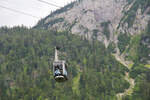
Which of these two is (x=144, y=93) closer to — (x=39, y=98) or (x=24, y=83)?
(x=39, y=98)

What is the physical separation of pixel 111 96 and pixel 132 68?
61.4 metres

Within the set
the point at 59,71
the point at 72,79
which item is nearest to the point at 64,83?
the point at 72,79

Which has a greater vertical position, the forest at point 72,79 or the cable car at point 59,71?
the cable car at point 59,71

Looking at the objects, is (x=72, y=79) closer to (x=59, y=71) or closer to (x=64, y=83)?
(x=64, y=83)

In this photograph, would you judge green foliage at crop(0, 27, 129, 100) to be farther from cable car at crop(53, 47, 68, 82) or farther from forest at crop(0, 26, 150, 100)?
cable car at crop(53, 47, 68, 82)

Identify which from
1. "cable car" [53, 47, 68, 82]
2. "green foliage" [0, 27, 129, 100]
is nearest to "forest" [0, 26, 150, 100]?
"green foliage" [0, 27, 129, 100]

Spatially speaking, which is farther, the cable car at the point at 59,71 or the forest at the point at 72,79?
the forest at the point at 72,79

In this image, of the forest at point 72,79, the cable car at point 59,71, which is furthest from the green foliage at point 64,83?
the cable car at point 59,71

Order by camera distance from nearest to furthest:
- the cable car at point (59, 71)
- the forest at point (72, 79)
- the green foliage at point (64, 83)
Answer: the cable car at point (59, 71) → the forest at point (72, 79) → the green foliage at point (64, 83)

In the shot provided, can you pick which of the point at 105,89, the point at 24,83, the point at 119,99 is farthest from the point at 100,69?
the point at 24,83

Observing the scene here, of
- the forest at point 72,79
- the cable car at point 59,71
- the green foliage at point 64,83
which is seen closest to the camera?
the cable car at point 59,71

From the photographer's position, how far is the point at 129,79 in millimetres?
174000

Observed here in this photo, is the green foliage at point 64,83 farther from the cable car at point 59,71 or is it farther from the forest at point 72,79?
the cable car at point 59,71

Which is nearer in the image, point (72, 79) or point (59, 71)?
point (59, 71)
